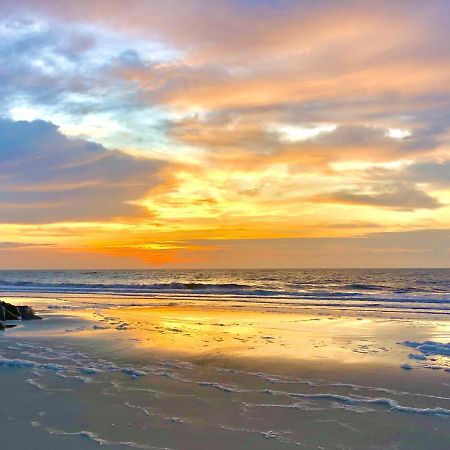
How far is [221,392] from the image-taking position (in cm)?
823

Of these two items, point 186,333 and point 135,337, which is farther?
point 186,333

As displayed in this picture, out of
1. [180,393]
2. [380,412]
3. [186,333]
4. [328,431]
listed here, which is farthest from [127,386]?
[186,333]

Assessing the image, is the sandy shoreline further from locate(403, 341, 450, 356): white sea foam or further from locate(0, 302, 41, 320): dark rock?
locate(0, 302, 41, 320): dark rock

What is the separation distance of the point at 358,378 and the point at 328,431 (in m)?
3.40

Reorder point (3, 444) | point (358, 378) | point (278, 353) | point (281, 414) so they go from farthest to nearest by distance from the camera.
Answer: point (278, 353), point (358, 378), point (281, 414), point (3, 444)

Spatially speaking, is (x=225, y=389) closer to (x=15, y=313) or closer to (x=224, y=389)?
(x=224, y=389)

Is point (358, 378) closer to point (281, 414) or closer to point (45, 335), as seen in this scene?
point (281, 414)

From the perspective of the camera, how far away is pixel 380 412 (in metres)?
7.16

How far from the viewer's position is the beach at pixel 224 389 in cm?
612

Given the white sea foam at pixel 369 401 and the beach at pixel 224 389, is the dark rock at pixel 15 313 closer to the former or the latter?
the beach at pixel 224 389

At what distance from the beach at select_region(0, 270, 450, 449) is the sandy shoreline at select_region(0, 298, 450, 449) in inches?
1.2

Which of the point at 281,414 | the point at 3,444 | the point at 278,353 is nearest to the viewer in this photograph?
the point at 3,444

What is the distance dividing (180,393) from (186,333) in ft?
25.0

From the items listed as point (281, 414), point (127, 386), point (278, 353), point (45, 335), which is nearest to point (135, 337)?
point (45, 335)
